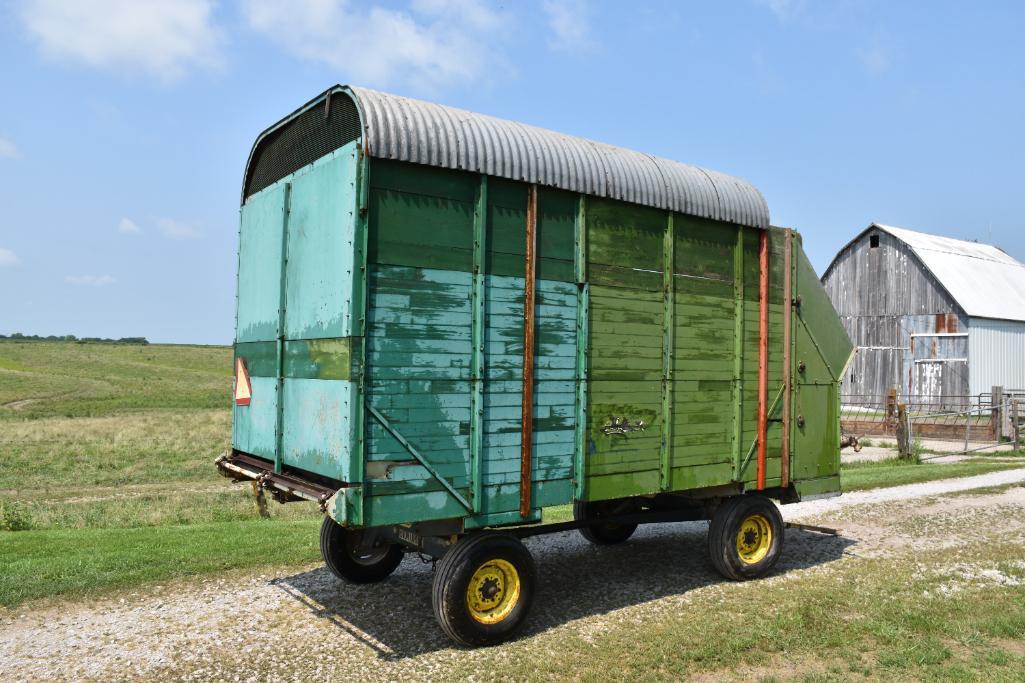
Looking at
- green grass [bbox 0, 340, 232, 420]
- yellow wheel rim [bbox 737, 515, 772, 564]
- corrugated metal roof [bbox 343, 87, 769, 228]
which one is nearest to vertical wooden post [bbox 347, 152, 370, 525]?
corrugated metal roof [bbox 343, 87, 769, 228]

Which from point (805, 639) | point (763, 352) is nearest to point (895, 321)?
point (763, 352)

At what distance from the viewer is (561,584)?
8031mm

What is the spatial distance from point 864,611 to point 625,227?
4336 millimetres

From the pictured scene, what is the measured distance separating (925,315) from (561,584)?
3029 cm

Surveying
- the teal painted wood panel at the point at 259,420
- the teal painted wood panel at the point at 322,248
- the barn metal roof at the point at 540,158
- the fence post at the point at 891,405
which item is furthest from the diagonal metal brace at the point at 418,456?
the fence post at the point at 891,405

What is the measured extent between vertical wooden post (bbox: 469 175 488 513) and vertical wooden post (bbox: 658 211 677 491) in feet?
7.14

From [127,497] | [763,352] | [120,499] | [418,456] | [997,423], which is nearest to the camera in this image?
[418,456]

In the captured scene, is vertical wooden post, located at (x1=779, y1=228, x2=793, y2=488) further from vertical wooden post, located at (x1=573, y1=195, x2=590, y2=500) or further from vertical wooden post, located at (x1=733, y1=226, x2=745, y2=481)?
vertical wooden post, located at (x1=573, y1=195, x2=590, y2=500)

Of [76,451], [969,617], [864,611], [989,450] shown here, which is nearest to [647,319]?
[864,611]

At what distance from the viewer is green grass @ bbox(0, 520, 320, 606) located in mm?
7543

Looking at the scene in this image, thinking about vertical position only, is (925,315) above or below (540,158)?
above

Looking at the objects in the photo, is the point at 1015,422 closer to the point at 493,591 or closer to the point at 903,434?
the point at 903,434

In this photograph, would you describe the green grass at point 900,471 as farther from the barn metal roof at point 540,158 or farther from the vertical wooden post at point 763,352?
the barn metal roof at point 540,158

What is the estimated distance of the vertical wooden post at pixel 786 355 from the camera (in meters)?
8.66
